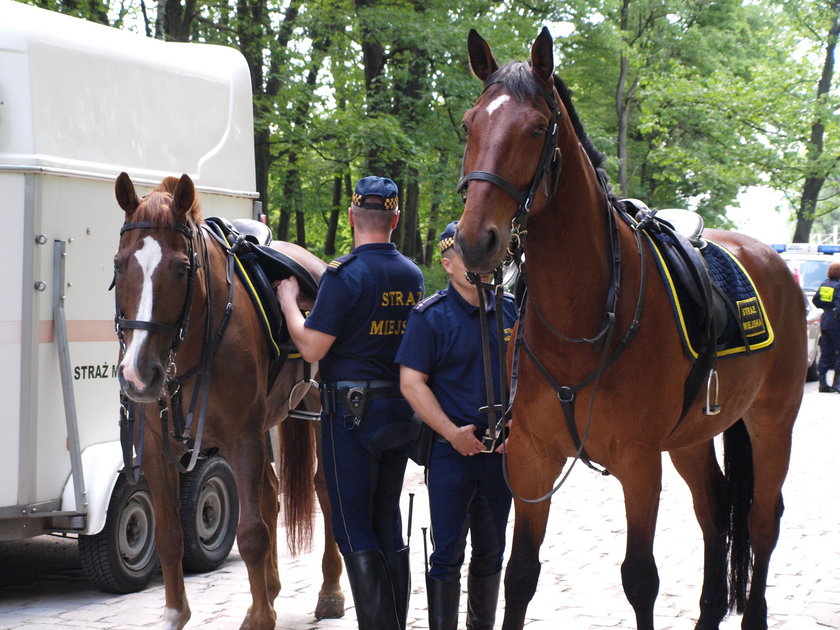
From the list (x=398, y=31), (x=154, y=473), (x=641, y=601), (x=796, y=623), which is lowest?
(x=796, y=623)

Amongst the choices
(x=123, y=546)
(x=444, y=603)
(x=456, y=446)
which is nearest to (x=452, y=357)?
(x=456, y=446)

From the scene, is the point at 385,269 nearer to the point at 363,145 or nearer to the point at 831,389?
the point at 363,145

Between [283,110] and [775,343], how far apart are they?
12.7m

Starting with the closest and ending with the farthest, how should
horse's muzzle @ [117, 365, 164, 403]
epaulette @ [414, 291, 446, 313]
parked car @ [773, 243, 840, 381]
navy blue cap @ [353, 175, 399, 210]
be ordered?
horse's muzzle @ [117, 365, 164, 403]
epaulette @ [414, 291, 446, 313]
navy blue cap @ [353, 175, 399, 210]
parked car @ [773, 243, 840, 381]

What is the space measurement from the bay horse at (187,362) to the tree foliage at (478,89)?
1032 centimetres

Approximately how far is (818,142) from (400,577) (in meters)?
28.3

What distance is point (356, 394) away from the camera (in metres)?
4.75

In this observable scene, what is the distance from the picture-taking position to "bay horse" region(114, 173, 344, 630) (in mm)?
4711

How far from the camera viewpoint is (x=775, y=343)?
17.8 feet

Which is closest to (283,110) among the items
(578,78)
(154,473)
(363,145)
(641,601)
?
(363,145)

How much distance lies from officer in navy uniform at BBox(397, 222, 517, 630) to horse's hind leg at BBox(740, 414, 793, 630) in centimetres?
151

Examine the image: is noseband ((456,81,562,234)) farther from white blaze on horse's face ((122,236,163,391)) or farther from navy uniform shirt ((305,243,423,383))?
white blaze on horse's face ((122,236,163,391))

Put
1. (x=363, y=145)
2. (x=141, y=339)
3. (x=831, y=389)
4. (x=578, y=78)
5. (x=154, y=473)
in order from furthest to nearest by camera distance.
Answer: (x=578, y=78), (x=831, y=389), (x=363, y=145), (x=154, y=473), (x=141, y=339)

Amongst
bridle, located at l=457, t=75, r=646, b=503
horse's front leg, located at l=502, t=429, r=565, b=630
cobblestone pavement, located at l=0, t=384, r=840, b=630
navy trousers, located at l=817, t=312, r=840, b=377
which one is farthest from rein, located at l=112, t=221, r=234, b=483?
navy trousers, located at l=817, t=312, r=840, b=377
